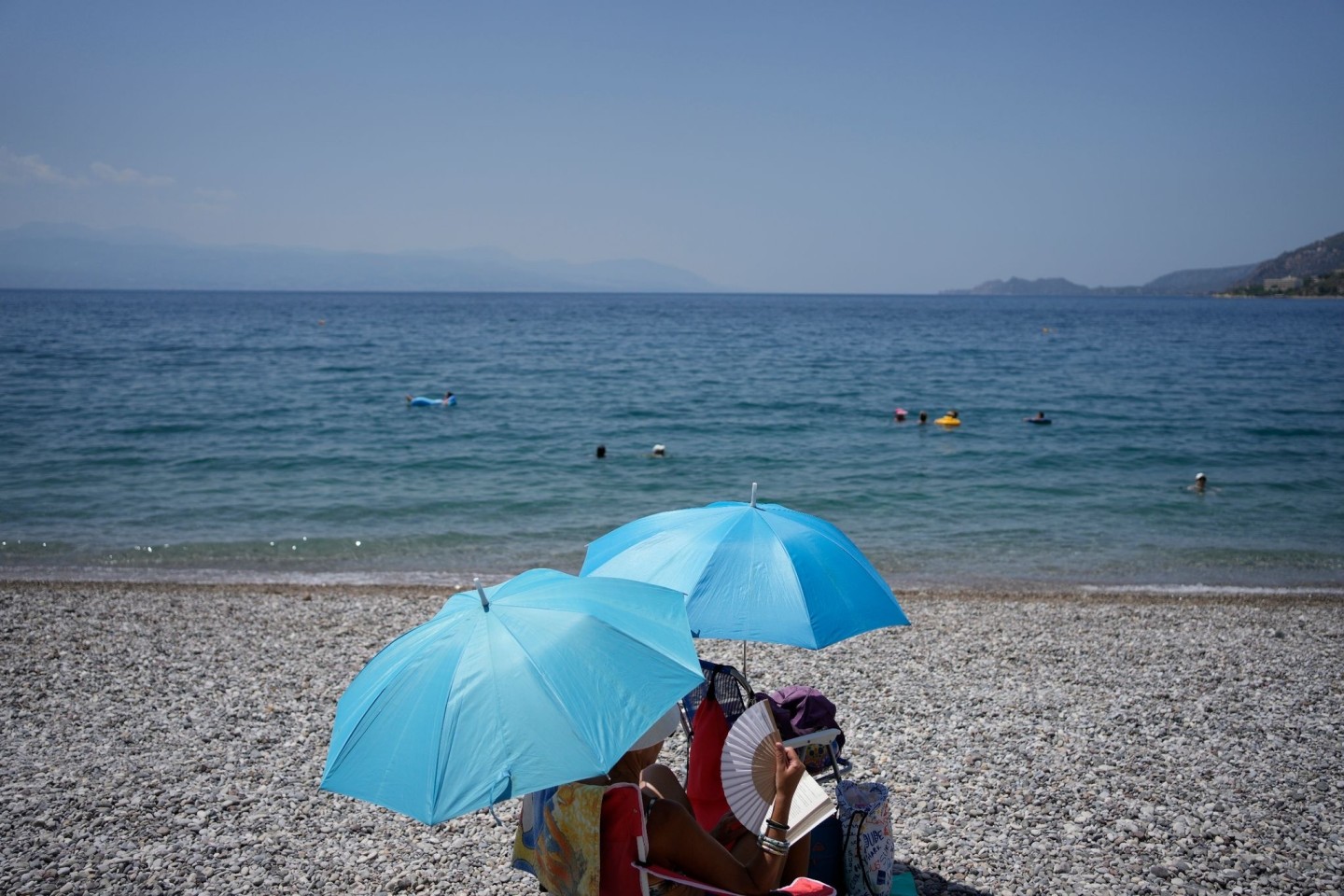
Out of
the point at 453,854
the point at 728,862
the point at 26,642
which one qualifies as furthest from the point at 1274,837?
the point at 26,642

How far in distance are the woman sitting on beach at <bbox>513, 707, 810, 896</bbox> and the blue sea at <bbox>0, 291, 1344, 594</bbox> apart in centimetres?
916

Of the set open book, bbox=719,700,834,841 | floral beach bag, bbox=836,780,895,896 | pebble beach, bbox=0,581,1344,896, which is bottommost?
pebble beach, bbox=0,581,1344,896

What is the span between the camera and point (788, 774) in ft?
12.8

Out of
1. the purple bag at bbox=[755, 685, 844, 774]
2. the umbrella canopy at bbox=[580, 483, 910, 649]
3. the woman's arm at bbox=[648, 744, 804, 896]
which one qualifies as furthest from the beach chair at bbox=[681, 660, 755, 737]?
the woman's arm at bbox=[648, 744, 804, 896]

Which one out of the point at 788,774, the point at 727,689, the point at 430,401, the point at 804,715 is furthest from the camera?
the point at 430,401

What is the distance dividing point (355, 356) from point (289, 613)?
4073 centimetres

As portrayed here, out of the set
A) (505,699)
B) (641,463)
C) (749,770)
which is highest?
(505,699)

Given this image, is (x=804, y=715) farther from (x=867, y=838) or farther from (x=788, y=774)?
(x=788, y=774)

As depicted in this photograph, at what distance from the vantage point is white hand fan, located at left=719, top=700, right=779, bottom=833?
12.9 feet

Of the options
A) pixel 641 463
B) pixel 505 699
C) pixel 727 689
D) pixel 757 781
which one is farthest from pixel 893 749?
pixel 641 463

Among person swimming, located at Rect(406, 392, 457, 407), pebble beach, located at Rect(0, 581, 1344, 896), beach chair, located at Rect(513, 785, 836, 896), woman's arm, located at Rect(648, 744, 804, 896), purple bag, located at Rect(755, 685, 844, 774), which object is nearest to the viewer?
beach chair, located at Rect(513, 785, 836, 896)

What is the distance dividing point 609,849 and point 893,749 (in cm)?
367

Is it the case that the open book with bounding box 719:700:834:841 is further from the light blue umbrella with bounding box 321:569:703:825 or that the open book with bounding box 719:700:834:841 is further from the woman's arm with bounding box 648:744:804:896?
the light blue umbrella with bounding box 321:569:703:825

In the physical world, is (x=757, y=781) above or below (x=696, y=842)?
above
